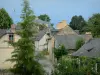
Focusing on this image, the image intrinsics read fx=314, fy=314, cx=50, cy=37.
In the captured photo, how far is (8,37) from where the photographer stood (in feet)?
148

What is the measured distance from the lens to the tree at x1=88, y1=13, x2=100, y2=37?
63700 millimetres

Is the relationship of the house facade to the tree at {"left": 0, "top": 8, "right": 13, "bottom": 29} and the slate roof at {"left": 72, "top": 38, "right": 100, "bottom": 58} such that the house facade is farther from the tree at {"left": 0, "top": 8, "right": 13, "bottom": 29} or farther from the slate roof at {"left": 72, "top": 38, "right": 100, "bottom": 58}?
the tree at {"left": 0, "top": 8, "right": 13, "bottom": 29}

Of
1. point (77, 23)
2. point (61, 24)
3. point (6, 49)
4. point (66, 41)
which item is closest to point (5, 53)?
point (6, 49)

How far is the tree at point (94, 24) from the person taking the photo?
6370 cm

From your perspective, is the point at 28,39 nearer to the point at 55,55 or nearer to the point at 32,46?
the point at 32,46

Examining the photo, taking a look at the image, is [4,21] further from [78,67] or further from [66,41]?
[78,67]

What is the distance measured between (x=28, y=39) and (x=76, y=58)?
9.30 m

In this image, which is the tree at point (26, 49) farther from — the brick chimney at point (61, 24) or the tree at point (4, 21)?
the tree at point (4, 21)

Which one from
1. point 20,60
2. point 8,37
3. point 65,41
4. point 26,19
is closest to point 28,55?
point 20,60

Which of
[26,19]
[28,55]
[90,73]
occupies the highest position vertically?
[26,19]

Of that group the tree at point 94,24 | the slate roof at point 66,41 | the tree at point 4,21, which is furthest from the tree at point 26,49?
the tree at point 4,21

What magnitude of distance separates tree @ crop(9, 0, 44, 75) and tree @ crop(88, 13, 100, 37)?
32157 mm

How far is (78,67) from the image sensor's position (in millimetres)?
34375

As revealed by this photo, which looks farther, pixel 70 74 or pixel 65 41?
pixel 65 41
